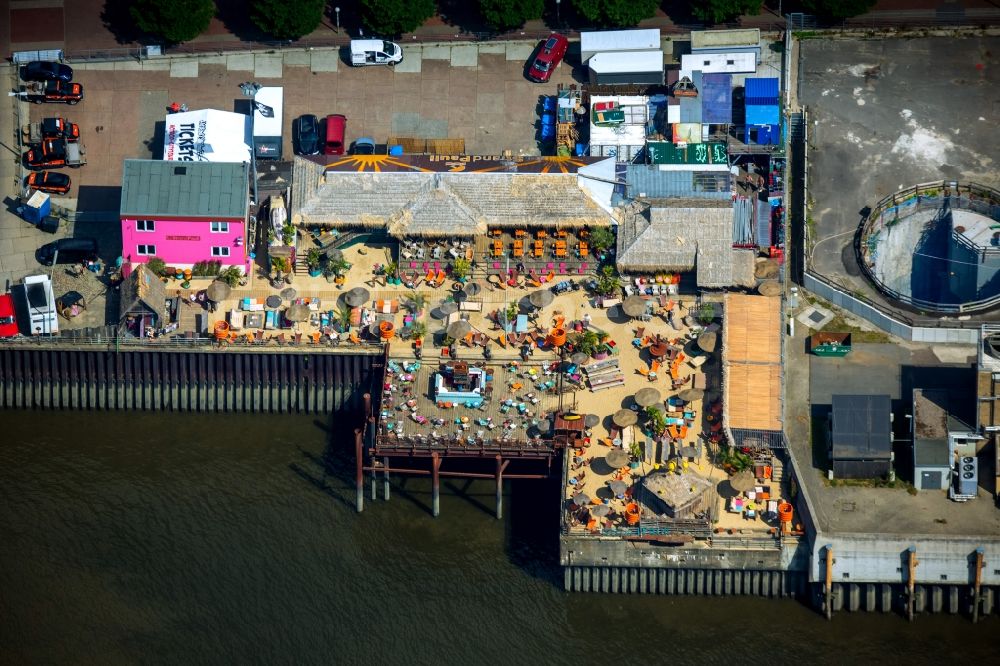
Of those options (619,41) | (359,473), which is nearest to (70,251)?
(359,473)

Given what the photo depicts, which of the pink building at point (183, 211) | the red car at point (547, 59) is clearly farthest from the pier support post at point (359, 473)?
the red car at point (547, 59)

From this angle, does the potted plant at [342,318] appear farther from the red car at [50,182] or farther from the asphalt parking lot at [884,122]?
the asphalt parking lot at [884,122]

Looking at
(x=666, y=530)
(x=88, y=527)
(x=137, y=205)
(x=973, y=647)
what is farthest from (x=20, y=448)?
(x=973, y=647)

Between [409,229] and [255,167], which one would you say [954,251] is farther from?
[255,167]

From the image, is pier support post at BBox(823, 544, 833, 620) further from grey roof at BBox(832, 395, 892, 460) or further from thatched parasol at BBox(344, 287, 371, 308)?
thatched parasol at BBox(344, 287, 371, 308)

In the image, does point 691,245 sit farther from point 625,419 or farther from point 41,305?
point 41,305

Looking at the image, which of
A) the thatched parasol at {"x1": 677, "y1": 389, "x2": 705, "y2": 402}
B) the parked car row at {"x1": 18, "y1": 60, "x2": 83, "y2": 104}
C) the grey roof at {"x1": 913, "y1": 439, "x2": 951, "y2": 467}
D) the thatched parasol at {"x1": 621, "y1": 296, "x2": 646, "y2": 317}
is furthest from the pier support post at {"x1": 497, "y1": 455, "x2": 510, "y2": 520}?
the parked car row at {"x1": 18, "y1": 60, "x2": 83, "y2": 104}
